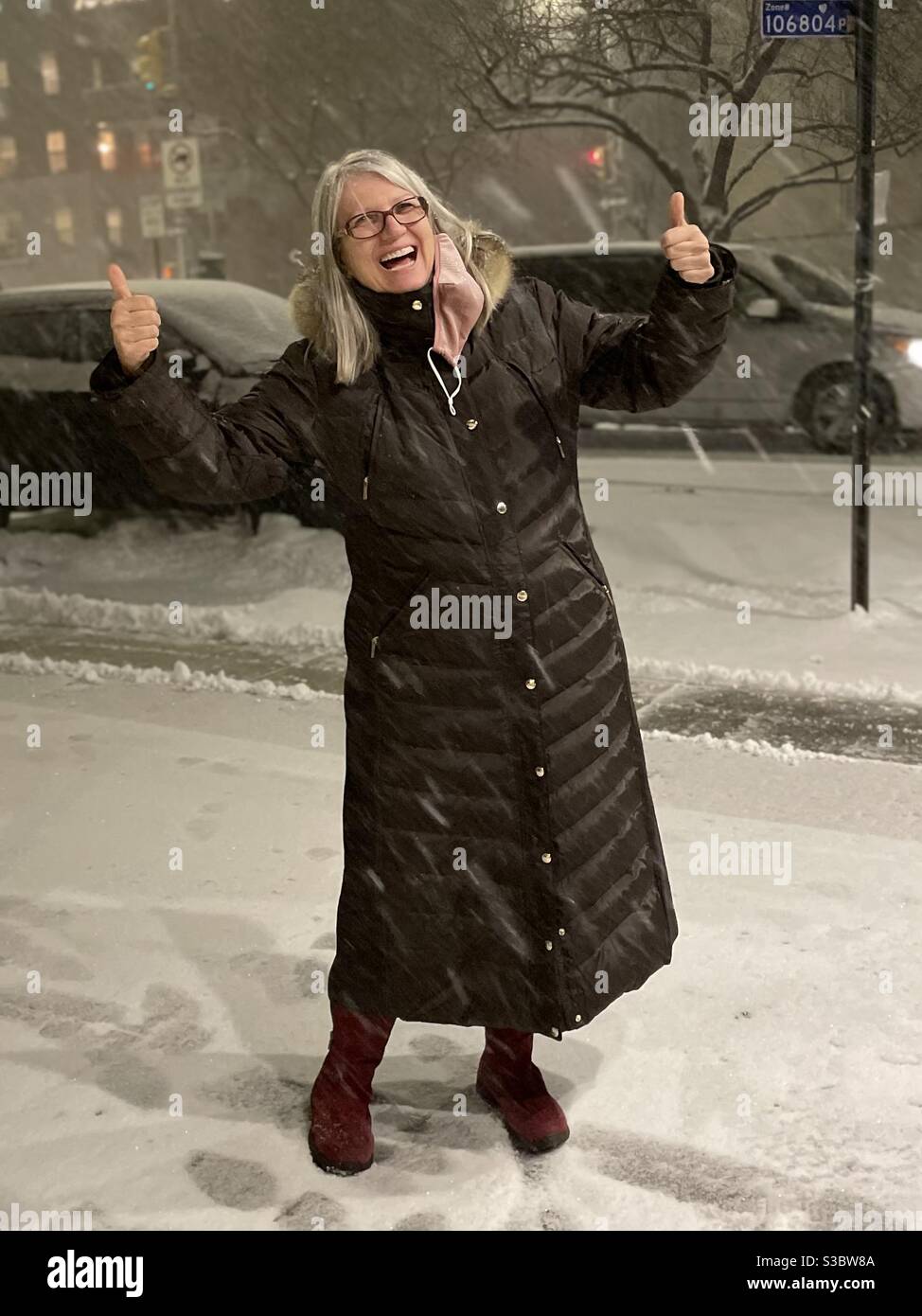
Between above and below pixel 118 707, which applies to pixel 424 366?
above

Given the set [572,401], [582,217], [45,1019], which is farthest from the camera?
[582,217]

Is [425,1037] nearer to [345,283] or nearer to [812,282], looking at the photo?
[345,283]

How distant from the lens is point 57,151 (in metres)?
47.4

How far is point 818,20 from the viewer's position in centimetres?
616

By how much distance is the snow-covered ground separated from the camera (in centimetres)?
276

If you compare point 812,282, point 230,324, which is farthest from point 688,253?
point 812,282

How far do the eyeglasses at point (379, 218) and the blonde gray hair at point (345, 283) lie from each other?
0.03 meters

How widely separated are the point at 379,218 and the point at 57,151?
49.3 m

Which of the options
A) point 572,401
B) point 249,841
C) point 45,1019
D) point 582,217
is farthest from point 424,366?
point 582,217

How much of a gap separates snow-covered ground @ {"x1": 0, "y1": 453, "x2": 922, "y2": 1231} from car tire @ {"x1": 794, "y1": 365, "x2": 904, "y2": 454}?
166 inches

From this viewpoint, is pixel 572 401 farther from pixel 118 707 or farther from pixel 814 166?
pixel 814 166

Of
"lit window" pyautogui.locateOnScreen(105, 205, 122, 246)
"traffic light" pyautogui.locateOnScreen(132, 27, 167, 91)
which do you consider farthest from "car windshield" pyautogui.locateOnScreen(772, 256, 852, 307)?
"lit window" pyautogui.locateOnScreen(105, 205, 122, 246)
